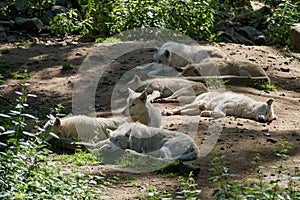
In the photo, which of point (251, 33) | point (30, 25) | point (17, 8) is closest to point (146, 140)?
point (30, 25)

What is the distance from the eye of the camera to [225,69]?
35.2 ft

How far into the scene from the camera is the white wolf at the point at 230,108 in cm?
845

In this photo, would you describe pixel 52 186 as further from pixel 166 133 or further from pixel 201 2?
pixel 201 2

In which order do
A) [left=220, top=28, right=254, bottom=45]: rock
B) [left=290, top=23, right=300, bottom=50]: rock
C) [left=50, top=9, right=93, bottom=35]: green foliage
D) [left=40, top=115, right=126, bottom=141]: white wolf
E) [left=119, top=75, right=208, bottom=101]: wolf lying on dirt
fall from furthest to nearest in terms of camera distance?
[left=220, top=28, right=254, bottom=45]: rock
[left=50, top=9, right=93, bottom=35]: green foliage
[left=290, top=23, right=300, bottom=50]: rock
[left=119, top=75, right=208, bottom=101]: wolf lying on dirt
[left=40, top=115, right=126, bottom=141]: white wolf

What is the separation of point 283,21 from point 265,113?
20.0ft

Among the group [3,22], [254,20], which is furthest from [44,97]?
[254,20]

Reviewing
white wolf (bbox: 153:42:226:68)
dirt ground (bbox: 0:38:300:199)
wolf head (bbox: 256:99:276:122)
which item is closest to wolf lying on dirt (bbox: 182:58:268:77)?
dirt ground (bbox: 0:38:300:199)

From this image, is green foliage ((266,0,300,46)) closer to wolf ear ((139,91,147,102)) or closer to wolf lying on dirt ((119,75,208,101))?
wolf lying on dirt ((119,75,208,101))

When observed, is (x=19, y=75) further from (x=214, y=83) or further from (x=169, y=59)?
(x=214, y=83)

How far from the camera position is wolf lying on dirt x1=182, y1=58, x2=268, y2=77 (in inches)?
417

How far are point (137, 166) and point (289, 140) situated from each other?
2.20 metres

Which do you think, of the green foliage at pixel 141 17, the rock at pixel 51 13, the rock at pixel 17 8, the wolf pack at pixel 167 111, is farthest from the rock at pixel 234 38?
the rock at pixel 17 8

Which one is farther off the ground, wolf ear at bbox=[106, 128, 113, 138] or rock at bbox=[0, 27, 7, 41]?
wolf ear at bbox=[106, 128, 113, 138]

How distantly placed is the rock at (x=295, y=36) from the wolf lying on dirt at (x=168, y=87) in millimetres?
4727
